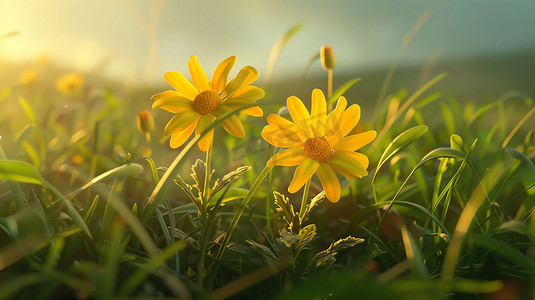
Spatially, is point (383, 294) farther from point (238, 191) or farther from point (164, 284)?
point (238, 191)

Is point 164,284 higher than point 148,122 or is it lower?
lower

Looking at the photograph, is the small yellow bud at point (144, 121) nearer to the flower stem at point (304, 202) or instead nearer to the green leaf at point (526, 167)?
the flower stem at point (304, 202)

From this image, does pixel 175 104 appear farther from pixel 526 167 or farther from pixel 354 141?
pixel 526 167

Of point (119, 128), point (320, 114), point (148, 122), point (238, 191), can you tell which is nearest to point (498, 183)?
point (320, 114)

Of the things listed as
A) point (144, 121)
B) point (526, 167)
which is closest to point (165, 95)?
point (144, 121)

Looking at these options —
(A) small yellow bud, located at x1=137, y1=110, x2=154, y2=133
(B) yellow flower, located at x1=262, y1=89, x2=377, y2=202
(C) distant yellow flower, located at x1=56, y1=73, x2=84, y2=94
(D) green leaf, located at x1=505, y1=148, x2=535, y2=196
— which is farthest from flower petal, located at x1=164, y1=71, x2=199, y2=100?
(C) distant yellow flower, located at x1=56, y1=73, x2=84, y2=94

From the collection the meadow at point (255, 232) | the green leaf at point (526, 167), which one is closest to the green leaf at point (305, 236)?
the meadow at point (255, 232)
